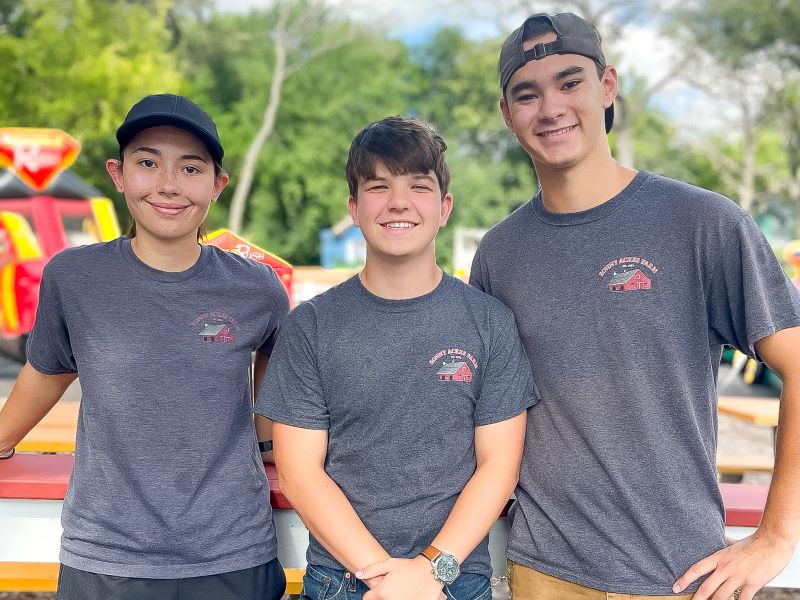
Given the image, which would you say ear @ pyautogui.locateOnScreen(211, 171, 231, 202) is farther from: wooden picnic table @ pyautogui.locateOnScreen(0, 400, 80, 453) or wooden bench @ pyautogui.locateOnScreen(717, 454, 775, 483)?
wooden bench @ pyautogui.locateOnScreen(717, 454, 775, 483)

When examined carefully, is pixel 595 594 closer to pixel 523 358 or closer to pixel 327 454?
pixel 523 358

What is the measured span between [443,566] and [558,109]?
118 centimetres

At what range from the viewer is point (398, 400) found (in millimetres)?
2059

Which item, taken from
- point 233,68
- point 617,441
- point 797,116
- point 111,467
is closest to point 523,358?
point 617,441

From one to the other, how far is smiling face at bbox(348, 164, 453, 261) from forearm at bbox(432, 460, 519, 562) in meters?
0.56

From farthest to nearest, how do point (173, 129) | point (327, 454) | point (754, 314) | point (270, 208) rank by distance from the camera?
1. point (270, 208)
2. point (173, 129)
3. point (327, 454)
4. point (754, 314)

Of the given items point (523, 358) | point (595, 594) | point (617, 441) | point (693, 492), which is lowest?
point (595, 594)

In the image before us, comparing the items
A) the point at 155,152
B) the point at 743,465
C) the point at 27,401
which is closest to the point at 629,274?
the point at 155,152

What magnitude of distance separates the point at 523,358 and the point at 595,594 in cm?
60

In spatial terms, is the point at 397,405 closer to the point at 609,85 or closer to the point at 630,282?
the point at 630,282

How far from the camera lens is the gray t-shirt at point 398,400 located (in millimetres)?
2051

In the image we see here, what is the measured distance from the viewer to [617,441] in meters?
2.09

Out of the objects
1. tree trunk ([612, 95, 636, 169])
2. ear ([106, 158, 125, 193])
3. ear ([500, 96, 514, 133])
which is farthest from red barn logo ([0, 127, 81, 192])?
tree trunk ([612, 95, 636, 169])

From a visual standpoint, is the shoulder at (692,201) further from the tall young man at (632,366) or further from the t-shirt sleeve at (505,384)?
the t-shirt sleeve at (505,384)
